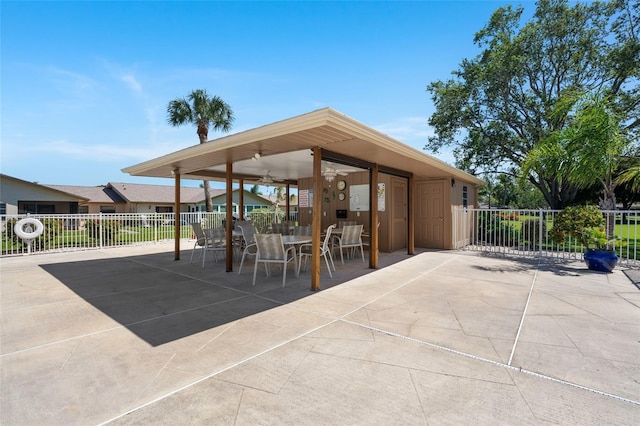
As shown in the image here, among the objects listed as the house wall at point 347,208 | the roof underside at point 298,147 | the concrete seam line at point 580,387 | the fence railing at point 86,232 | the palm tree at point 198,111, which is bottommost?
the concrete seam line at point 580,387

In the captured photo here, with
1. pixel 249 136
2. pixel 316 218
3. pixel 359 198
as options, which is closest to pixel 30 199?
pixel 359 198

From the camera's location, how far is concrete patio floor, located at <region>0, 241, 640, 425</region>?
6.23 feet

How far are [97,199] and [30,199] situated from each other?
294 inches

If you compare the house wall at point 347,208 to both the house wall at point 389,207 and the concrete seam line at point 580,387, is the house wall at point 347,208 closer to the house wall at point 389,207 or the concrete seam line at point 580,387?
the house wall at point 389,207

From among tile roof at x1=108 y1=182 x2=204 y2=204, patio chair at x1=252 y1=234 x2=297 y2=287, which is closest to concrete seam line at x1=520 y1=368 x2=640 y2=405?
patio chair at x1=252 y1=234 x2=297 y2=287

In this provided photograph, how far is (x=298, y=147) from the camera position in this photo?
5082mm

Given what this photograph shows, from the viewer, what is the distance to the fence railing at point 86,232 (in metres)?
8.63

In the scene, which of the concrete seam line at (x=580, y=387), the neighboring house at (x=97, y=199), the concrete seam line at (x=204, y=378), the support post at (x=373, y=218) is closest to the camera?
the concrete seam line at (x=204, y=378)

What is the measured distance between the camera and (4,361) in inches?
99.1

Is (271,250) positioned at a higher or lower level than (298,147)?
lower

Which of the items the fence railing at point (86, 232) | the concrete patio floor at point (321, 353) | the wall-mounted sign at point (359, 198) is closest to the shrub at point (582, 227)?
the concrete patio floor at point (321, 353)

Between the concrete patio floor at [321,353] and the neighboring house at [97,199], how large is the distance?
1539 cm

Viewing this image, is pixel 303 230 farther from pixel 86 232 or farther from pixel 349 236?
pixel 86 232

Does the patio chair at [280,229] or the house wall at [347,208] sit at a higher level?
the house wall at [347,208]
